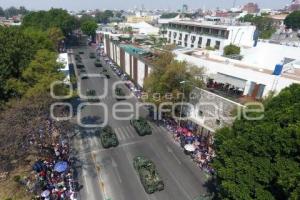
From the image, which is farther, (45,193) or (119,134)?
(119,134)

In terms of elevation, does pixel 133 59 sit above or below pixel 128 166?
above

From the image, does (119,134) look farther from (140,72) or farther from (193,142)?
(140,72)

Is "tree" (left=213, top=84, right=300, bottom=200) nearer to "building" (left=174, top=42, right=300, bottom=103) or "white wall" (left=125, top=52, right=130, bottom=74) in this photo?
"building" (left=174, top=42, right=300, bottom=103)

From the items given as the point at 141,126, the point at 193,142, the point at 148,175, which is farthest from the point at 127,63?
the point at 148,175

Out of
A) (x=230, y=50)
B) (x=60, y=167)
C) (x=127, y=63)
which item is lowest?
(x=60, y=167)

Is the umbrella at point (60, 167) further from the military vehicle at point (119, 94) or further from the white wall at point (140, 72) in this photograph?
the white wall at point (140, 72)

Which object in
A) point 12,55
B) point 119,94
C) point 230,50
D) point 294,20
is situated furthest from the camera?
point 294,20

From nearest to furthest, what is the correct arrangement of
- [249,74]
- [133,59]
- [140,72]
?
1. [249,74]
2. [140,72]
3. [133,59]

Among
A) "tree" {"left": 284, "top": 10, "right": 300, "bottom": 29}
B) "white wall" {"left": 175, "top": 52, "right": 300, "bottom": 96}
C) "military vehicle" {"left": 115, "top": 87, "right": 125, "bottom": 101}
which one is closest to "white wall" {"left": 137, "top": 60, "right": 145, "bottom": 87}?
"military vehicle" {"left": 115, "top": 87, "right": 125, "bottom": 101}

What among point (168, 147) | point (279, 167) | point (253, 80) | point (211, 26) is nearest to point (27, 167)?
point (168, 147)
